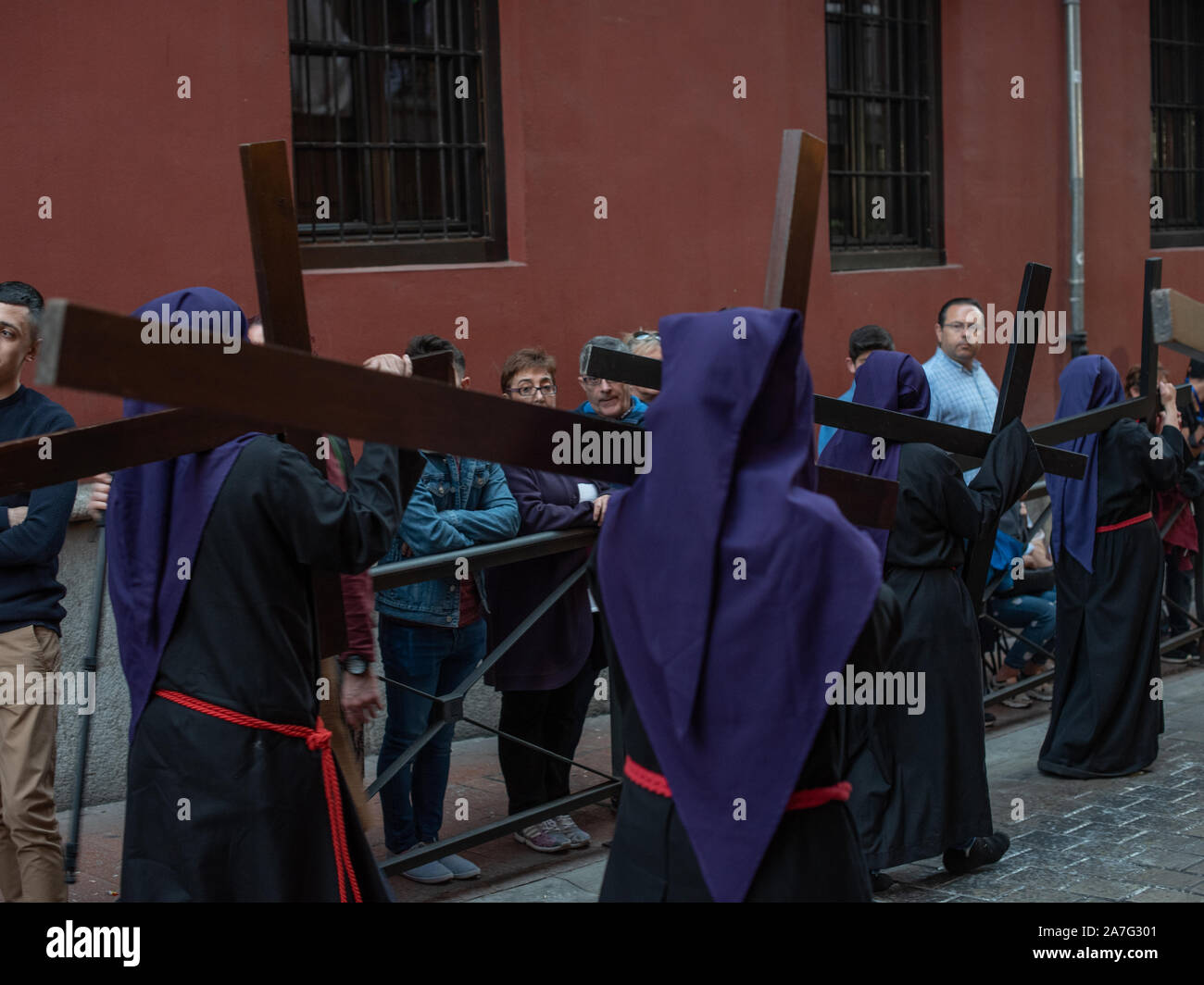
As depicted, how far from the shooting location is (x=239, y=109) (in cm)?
689

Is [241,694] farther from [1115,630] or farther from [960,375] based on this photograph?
[960,375]

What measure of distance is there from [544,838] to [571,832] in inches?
5.5

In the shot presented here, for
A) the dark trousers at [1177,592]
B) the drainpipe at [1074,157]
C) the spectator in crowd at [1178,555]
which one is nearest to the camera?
the spectator in crowd at [1178,555]

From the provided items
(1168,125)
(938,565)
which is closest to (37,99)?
(938,565)

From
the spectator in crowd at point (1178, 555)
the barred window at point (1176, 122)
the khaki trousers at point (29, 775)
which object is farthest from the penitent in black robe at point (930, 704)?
the barred window at point (1176, 122)

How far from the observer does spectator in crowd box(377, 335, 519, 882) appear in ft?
17.8

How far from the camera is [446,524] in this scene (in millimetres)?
5453

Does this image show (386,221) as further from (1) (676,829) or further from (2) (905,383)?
(1) (676,829)

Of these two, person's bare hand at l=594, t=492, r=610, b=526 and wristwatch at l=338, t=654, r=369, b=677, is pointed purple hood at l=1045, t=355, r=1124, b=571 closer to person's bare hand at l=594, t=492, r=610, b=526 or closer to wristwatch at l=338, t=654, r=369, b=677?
person's bare hand at l=594, t=492, r=610, b=526

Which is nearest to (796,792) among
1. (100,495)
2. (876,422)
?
(876,422)

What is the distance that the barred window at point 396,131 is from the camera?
24.7ft

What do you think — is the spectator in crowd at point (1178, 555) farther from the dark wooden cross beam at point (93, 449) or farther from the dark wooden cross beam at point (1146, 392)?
the dark wooden cross beam at point (93, 449)

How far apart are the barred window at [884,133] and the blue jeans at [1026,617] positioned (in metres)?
2.95

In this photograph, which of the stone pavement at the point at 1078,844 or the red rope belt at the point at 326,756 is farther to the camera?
the stone pavement at the point at 1078,844
